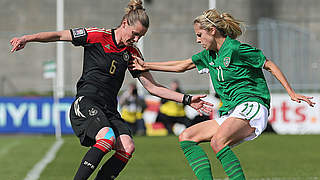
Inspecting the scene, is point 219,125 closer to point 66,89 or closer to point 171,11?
point 66,89

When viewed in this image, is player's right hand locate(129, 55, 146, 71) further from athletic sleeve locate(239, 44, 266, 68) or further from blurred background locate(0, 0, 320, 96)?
blurred background locate(0, 0, 320, 96)

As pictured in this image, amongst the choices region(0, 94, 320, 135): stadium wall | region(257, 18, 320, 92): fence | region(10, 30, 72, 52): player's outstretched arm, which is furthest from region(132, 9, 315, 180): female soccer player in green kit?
region(257, 18, 320, 92): fence

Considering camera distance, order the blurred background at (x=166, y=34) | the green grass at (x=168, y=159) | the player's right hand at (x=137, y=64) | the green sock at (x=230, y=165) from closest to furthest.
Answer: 1. the green sock at (x=230, y=165)
2. the player's right hand at (x=137, y=64)
3. the green grass at (x=168, y=159)
4. the blurred background at (x=166, y=34)

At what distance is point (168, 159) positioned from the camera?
42.1 ft

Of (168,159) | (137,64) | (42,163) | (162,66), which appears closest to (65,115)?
(168,159)

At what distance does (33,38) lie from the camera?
21.7 feet

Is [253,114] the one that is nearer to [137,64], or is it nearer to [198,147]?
[198,147]

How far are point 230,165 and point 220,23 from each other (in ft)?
4.89

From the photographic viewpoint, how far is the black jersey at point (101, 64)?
694cm

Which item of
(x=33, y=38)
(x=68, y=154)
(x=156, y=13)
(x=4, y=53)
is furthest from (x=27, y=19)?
(x=33, y=38)

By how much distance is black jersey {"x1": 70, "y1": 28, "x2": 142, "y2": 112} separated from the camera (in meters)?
6.94

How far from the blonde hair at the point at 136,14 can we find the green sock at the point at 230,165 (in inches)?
59.9

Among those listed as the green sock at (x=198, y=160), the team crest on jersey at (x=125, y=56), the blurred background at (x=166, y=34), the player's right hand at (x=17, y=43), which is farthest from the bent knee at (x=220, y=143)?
the blurred background at (x=166, y=34)

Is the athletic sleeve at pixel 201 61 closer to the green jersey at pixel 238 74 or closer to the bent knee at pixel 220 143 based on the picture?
the green jersey at pixel 238 74
